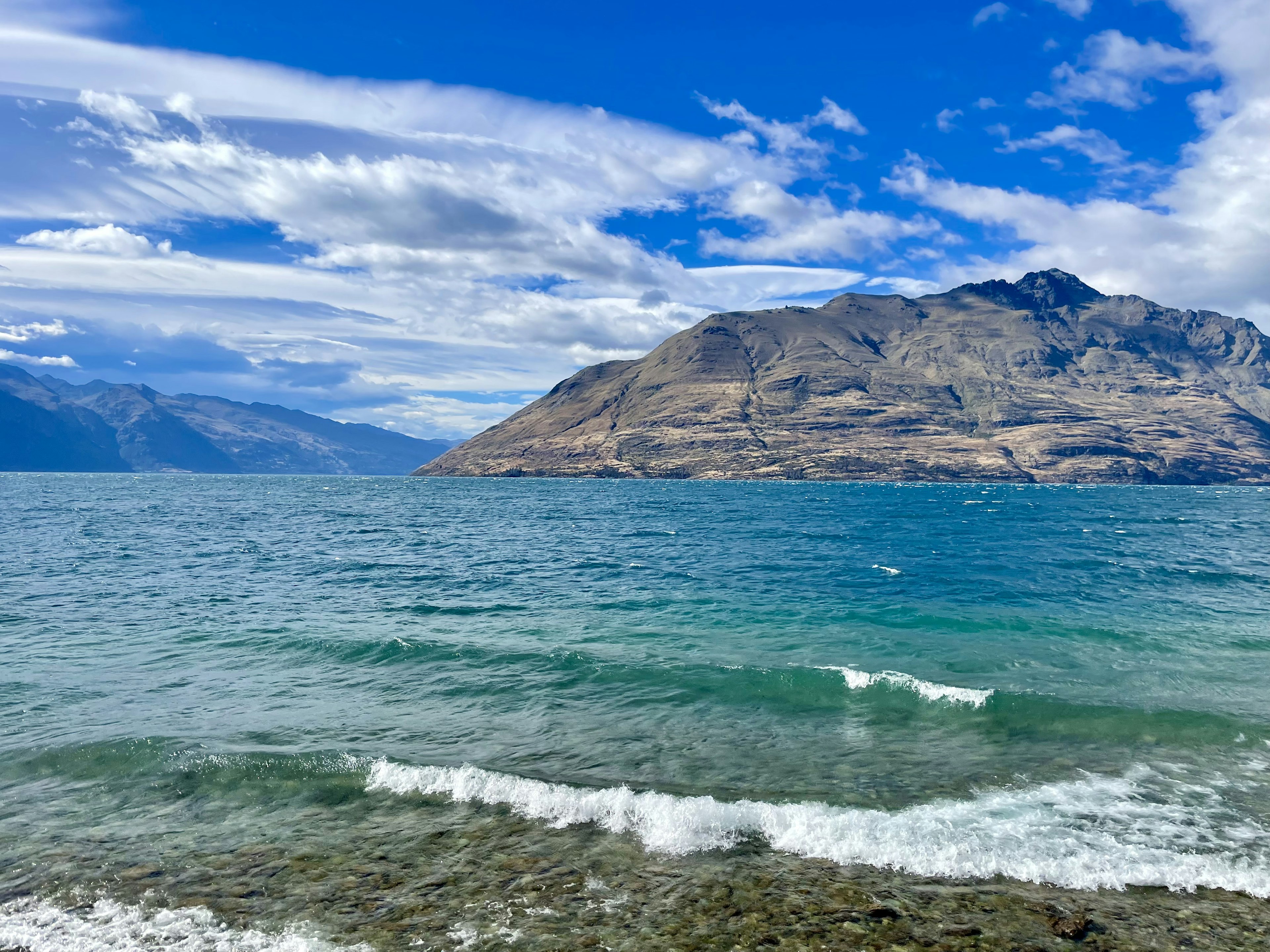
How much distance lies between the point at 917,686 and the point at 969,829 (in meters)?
10.7

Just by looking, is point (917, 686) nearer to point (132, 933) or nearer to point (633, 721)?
point (633, 721)

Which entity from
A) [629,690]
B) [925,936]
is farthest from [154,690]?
[925,936]

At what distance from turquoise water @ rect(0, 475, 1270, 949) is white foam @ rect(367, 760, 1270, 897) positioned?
8 centimetres

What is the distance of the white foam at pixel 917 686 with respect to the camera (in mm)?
23422

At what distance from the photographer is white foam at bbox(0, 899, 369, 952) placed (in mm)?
10688

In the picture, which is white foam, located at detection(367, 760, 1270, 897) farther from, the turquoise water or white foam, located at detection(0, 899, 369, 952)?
white foam, located at detection(0, 899, 369, 952)

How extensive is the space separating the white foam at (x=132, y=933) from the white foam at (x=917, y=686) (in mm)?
19532

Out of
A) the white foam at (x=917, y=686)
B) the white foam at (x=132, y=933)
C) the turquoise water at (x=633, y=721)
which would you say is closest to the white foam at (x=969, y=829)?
the turquoise water at (x=633, y=721)

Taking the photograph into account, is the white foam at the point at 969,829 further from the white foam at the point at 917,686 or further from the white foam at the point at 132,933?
the white foam at the point at 917,686

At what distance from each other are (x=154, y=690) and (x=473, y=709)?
12065mm

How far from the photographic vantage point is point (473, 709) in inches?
902

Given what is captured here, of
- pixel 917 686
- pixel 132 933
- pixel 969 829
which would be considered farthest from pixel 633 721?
pixel 132 933

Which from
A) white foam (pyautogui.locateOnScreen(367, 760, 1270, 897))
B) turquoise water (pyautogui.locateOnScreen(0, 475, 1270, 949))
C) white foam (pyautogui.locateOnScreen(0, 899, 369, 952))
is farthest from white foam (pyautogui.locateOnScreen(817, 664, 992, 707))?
white foam (pyautogui.locateOnScreen(0, 899, 369, 952))

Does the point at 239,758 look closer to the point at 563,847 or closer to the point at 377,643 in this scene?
Result: the point at 563,847
